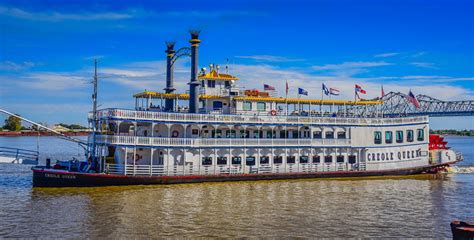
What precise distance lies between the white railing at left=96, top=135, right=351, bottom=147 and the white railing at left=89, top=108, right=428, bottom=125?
1.45 m

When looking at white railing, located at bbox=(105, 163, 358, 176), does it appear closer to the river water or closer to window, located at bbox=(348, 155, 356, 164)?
window, located at bbox=(348, 155, 356, 164)

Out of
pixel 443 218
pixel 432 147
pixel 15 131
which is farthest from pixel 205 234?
pixel 15 131

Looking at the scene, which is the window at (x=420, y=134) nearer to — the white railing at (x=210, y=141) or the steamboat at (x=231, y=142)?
the steamboat at (x=231, y=142)

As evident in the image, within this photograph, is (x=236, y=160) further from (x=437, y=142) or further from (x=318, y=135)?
(x=437, y=142)

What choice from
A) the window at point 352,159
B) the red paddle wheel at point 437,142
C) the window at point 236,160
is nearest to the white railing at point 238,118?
the window at point 236,160

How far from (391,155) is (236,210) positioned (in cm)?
2274

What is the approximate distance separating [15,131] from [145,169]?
13802 cm

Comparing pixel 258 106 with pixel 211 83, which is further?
pixel 258 106

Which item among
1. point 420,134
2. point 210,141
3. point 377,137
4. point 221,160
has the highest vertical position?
point 420,134

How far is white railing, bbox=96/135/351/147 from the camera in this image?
3212cm

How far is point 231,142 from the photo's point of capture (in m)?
35.8

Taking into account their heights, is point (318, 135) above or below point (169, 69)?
below

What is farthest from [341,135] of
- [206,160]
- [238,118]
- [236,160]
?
[206,160]

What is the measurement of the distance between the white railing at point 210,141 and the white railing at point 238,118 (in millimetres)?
1449
